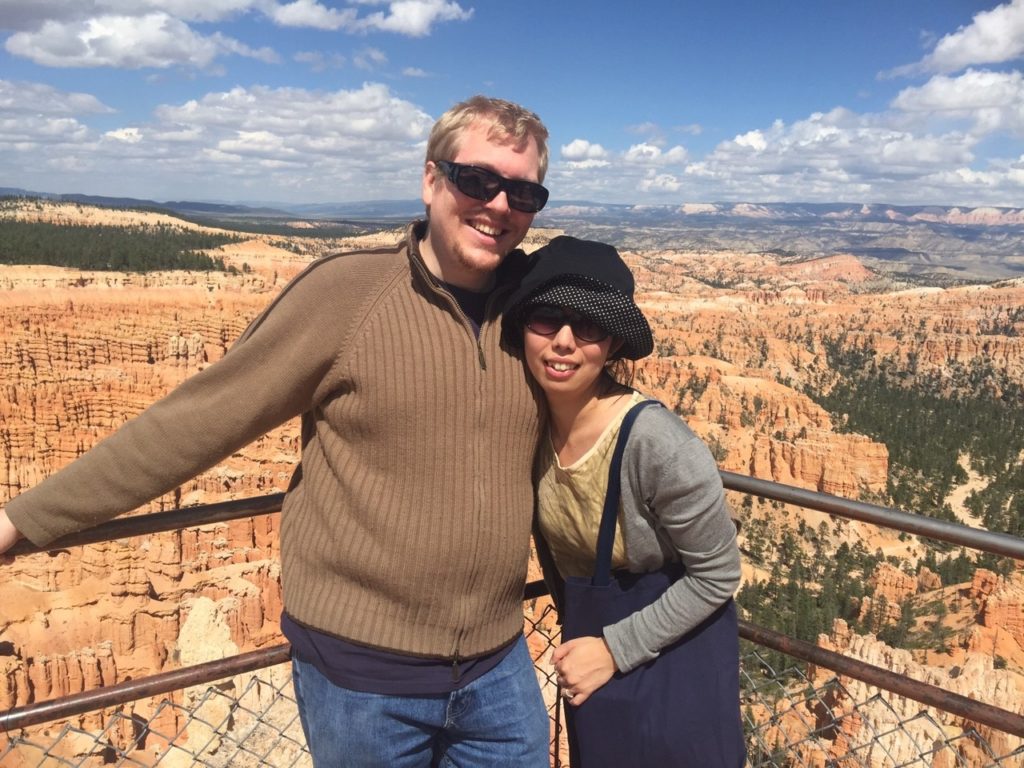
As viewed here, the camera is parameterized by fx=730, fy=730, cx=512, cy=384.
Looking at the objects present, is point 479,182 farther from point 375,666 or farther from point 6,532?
point 6,532

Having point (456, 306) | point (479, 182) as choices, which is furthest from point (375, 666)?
point (479, 182)

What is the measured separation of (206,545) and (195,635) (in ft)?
12.0

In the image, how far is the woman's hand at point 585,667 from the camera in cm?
203

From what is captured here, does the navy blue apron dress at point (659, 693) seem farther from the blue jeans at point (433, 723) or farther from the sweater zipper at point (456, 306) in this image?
the sweater zipper at point (456, 306)

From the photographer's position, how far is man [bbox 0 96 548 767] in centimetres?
193

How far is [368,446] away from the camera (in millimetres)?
1977

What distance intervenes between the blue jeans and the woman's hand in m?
0.22

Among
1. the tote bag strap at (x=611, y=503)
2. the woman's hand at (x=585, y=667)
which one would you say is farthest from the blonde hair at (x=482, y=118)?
the woman's hand at (x=585, y=667)

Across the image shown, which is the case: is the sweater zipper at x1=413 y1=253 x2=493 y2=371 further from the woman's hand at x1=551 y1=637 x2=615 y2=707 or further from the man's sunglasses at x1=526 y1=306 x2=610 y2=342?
the woman's hand at x1=551 y1=637 x2=615 y2=707

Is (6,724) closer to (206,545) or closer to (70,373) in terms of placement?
(206,545)

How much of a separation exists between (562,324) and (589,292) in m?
0.11

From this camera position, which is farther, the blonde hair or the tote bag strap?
the blonde hair

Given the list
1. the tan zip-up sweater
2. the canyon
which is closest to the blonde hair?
the tan zip-up sweater

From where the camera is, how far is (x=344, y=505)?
78.8 inches
